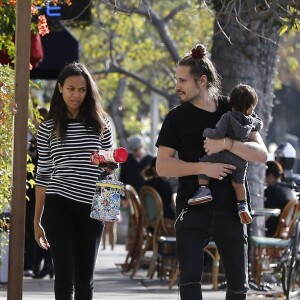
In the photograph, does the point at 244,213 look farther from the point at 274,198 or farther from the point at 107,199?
the point at 274,198

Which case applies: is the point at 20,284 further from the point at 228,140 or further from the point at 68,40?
the point at 68,40

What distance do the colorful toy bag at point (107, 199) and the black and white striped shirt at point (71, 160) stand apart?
0.48 feet

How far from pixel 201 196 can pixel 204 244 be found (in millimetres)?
333

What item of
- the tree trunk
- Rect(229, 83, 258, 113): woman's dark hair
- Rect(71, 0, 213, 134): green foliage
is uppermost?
Rect(71, 0, 213, 134): green foliage

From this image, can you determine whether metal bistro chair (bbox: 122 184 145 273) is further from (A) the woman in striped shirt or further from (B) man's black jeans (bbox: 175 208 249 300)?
(B) man's black jeans (bbox: 175 208 249 300)

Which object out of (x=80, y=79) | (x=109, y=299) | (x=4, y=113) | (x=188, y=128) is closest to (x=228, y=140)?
(x=188, y=128)

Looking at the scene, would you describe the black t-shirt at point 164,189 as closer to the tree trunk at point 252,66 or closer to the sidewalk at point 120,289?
the sidewalk at point 120,289

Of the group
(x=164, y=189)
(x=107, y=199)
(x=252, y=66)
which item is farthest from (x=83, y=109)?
(x=164, y=189)

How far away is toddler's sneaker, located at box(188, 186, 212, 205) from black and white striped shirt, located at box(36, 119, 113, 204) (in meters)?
0.76

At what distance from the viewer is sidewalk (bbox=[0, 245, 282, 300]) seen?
10734 mm

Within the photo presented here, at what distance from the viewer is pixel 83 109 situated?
22.6ft

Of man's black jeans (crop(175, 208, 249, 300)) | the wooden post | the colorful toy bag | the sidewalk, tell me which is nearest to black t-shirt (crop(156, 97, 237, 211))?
man's black jeans (crop(175, 208, 249, 300))

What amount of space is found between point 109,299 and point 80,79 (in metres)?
4.06

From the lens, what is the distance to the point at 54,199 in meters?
6.63
